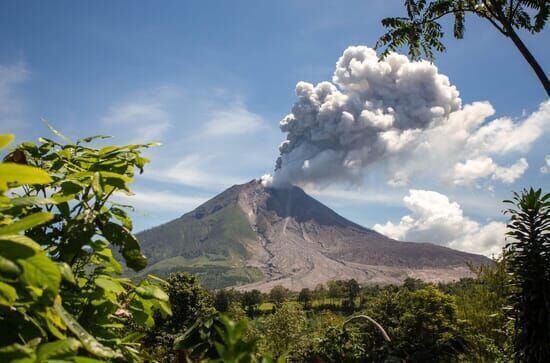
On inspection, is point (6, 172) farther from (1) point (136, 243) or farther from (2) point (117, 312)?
(2) point (117, 312)

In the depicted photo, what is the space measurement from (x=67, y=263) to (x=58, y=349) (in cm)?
48

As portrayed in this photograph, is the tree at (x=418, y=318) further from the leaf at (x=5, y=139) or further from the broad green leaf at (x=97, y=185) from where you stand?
the leaf at (x=5, y=139)

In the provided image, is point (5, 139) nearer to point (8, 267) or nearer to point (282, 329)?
point (8, 267)

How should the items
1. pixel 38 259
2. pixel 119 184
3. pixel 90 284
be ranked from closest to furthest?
pixel 38 259 < pixel 119 184 < pixel 90 284

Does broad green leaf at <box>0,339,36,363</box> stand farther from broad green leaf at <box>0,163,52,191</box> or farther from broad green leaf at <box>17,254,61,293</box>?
broad green leaf at <box>0,163,52,191</box>

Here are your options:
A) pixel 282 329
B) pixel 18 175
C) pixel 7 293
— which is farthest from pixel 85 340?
pixel 282 329

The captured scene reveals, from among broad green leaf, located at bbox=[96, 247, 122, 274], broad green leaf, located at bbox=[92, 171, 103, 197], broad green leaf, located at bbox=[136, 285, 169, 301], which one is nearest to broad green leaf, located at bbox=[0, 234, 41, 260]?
broad green leaf, located at bbox=[92, 171, 103, 197]

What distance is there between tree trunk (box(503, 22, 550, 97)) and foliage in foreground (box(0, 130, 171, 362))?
15.1 meters

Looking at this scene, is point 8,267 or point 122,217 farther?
point 122,217

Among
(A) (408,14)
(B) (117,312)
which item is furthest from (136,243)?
(A) (408,14)

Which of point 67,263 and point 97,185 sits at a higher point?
point 97,185

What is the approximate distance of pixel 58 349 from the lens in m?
0.95

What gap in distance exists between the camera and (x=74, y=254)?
1.36 m

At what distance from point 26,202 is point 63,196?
0.34 m
